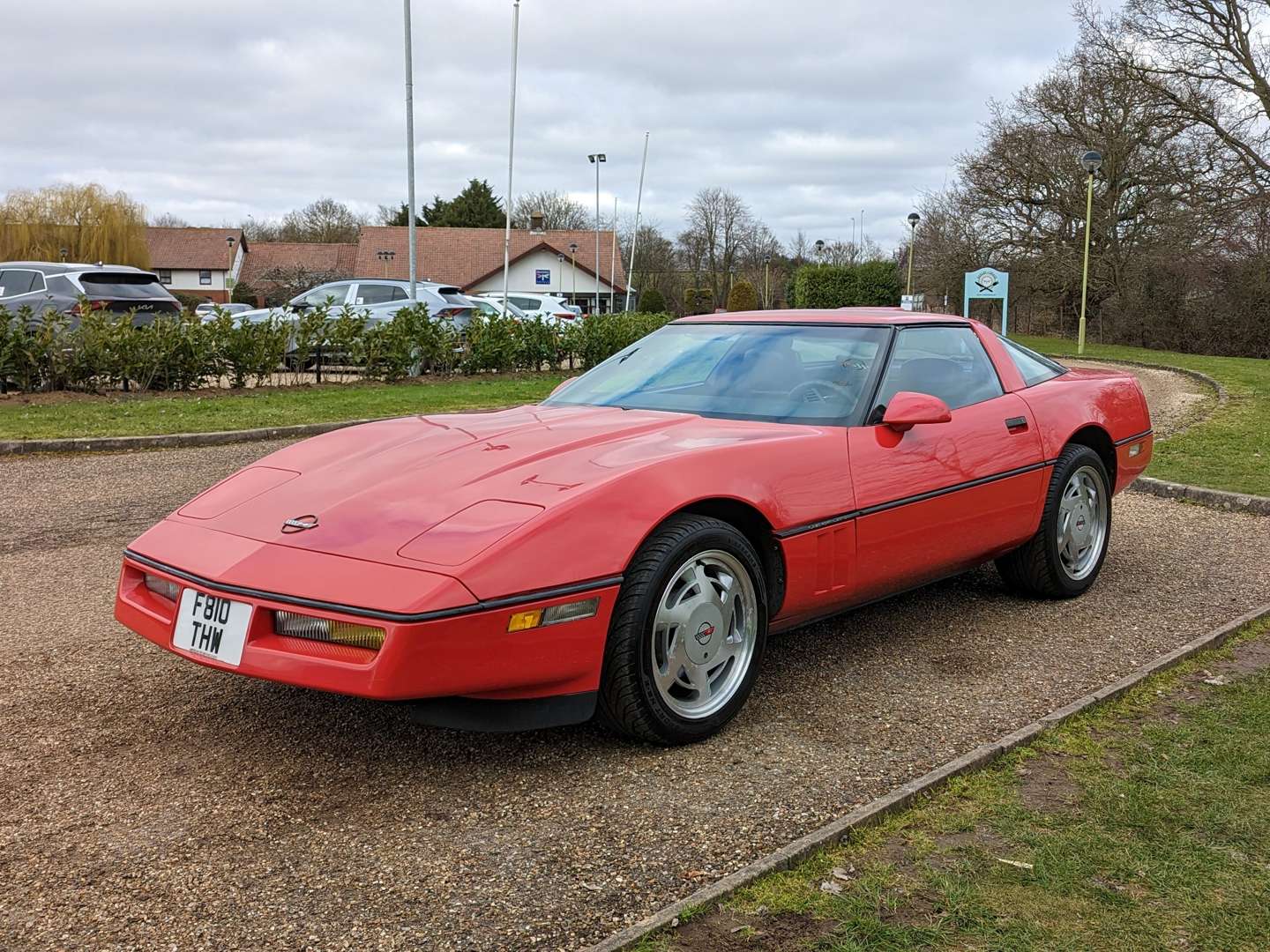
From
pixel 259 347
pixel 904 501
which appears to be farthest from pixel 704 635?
pixel 259 347

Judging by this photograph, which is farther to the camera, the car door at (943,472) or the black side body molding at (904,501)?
the car door at (943,472)

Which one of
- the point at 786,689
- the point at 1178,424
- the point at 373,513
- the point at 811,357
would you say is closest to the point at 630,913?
the point at 373,513

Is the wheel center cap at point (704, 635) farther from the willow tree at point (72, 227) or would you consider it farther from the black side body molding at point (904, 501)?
the willow tree at point (72, 227)

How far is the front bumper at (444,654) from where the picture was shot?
278 cm

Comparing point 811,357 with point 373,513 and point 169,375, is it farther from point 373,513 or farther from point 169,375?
point 169,375

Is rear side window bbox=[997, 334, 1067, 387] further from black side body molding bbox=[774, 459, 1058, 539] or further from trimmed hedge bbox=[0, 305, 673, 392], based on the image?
trimmed hedge bbox=[0, 305, 673, 392]

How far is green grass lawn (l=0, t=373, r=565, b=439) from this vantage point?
10.4 m

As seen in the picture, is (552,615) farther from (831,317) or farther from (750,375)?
(831,317)

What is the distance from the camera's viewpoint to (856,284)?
44125 mm

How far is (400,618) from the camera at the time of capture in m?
2.77

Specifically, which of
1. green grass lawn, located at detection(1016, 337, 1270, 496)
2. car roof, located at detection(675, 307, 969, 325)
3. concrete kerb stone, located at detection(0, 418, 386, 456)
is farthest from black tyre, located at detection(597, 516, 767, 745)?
concrete kerb stone, located at detection(0, 418, 386, 456)

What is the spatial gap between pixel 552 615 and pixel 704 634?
62 cm

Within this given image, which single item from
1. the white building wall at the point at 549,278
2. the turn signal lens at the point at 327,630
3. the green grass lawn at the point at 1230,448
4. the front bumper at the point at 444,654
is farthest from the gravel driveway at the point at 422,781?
the white building wall at the point at 549,278

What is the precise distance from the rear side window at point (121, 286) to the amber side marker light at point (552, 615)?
14372 mm
